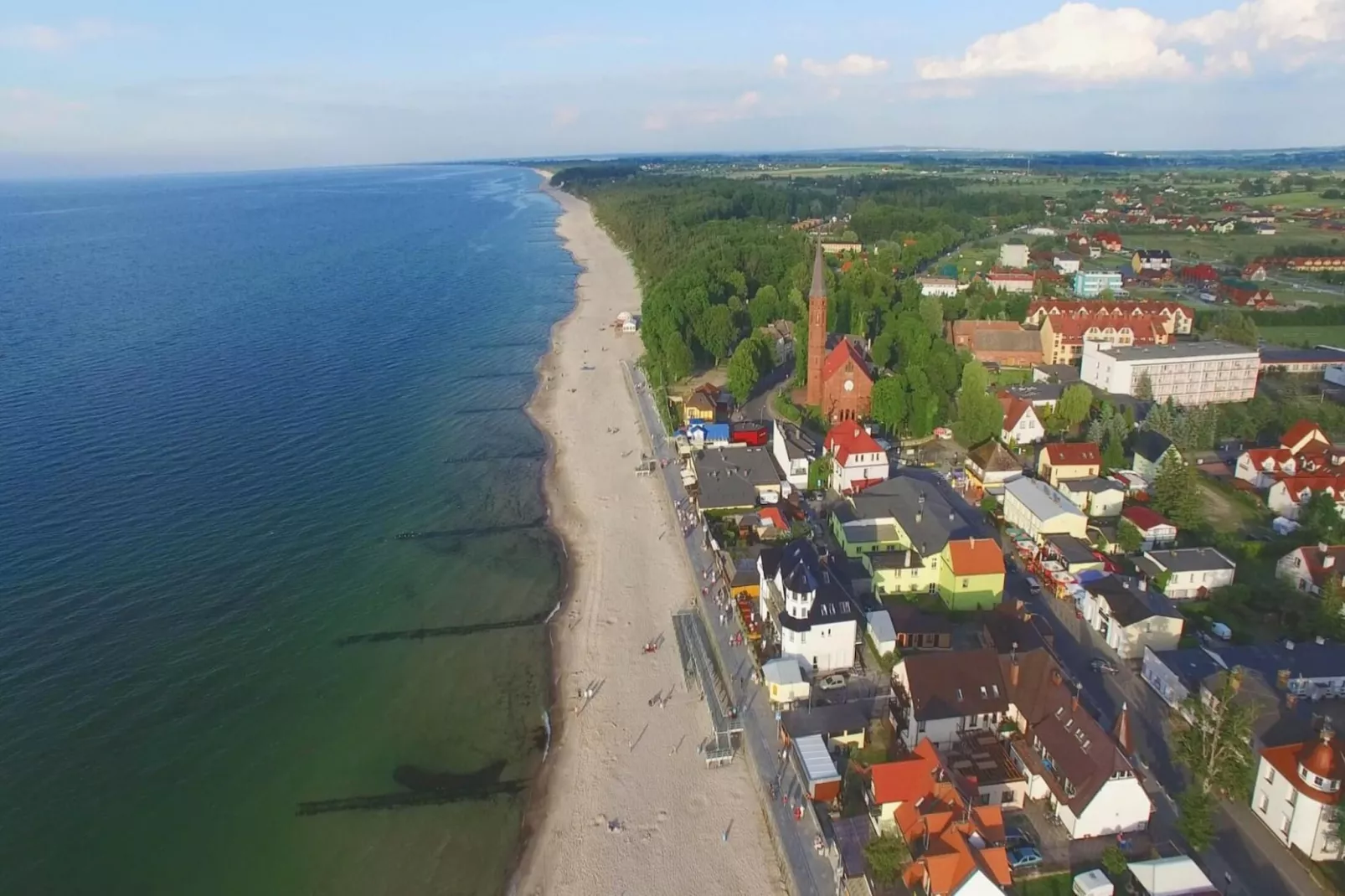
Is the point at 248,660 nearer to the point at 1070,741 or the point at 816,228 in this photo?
the point at 1070,741

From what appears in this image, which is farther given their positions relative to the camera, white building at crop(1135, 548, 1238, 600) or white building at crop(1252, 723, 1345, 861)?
white building at crop(1135, 548, 1238, 600)

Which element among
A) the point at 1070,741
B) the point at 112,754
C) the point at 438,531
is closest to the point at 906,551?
the point at 1070,741

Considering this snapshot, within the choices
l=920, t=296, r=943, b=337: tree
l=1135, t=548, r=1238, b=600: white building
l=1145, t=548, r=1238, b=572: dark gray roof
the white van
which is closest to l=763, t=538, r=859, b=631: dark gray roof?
the white van

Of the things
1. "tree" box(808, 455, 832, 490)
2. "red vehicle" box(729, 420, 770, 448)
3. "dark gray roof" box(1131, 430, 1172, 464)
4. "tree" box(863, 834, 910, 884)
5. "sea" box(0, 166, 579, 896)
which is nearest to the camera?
"tree" box(863, 834, 910, 884)

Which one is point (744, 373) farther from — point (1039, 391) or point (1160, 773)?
point (1160, 773)

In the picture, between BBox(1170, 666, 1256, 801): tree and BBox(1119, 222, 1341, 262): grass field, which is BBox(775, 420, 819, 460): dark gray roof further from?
BBox(1119, 222, 1341, 262): grass field

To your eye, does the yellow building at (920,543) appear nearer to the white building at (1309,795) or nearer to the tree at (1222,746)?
the tree at (1222,746)

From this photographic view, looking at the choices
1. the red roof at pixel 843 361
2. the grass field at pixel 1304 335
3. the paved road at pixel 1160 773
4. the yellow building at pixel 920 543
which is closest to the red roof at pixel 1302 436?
the yellow building at pixel 920 543
